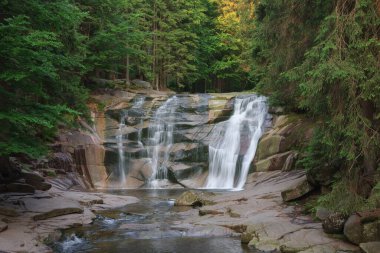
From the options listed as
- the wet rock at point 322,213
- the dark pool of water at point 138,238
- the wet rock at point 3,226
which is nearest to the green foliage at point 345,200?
the wet rock at point 322,213

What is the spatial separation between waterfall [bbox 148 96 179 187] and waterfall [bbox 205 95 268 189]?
2538 millimetres

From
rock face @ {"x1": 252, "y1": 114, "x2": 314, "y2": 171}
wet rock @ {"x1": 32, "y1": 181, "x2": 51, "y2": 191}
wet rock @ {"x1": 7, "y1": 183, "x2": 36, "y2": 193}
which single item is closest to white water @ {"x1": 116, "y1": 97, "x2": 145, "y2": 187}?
rock face @ {"x1": 252, "y1": 114, "x2": 314, "y2": 171}

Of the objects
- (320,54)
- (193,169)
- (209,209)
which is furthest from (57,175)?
(320,54)

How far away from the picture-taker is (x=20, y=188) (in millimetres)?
13234

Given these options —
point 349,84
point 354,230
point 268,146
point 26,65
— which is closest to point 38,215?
point 26,65

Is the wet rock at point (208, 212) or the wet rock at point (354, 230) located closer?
the wet rock at point (354, 230)

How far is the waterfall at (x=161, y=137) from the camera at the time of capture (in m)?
22.5

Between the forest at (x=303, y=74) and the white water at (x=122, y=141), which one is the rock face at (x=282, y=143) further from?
the white water at (x=122, y=141)

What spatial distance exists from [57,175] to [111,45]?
1025 cm

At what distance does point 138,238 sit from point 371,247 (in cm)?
537

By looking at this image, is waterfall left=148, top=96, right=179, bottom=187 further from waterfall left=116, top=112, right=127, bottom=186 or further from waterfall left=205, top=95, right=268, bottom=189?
waterfall left=205, top=95, right=268, bottom=189

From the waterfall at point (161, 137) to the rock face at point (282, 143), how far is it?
5.12m

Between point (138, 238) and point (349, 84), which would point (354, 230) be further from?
point (138, 238)

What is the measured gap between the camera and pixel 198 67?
4019cm
